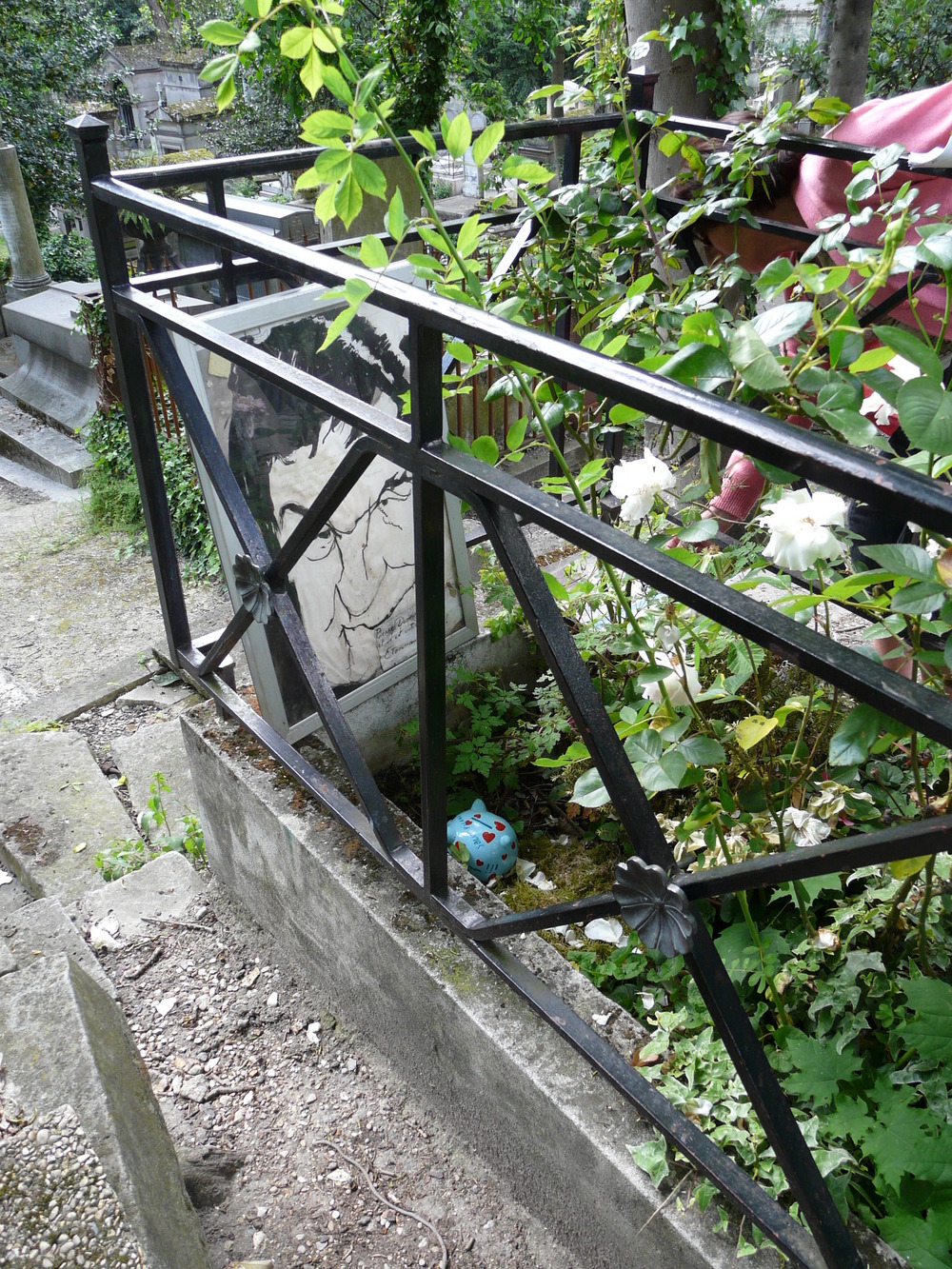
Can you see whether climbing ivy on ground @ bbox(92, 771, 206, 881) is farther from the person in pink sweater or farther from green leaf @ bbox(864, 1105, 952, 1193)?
green leaf @ bbox(864, 1105, 952, 1193)

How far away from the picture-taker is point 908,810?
1.92m

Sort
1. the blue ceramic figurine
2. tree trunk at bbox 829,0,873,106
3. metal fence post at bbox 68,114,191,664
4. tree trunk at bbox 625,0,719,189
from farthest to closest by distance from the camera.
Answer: tree trunk at bbox 829,0,873,106, tree trunk at bbox 625,0,719,189, the blue ceramic figurine, metal fence post at bbox 68,114,191,664

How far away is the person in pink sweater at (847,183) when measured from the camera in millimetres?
2158

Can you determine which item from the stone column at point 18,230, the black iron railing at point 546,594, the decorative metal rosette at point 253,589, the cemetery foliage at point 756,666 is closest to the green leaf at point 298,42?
Result: the cemetery foliage at point 756,666

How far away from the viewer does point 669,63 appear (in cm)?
423

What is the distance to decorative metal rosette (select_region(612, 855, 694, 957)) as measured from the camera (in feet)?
3.93

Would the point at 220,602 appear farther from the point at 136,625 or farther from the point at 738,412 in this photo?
the point at 738,412

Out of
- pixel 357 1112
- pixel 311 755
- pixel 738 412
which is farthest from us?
pixel 311 755

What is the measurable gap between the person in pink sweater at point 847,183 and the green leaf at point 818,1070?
1131mm

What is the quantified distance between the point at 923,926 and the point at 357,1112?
1263mm

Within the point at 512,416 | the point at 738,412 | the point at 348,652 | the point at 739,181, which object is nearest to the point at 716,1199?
the point at 738,412

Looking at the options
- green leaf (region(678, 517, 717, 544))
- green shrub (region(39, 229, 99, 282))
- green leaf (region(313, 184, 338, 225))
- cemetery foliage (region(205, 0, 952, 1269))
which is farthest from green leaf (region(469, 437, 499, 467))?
green shrub (region(39, 229, 99, 282))

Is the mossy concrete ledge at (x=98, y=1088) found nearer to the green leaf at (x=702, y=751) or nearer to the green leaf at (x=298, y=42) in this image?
the green leaf at (x=702, y=751)

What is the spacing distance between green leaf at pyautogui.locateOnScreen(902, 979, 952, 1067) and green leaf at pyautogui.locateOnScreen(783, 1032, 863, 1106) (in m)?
0.10
